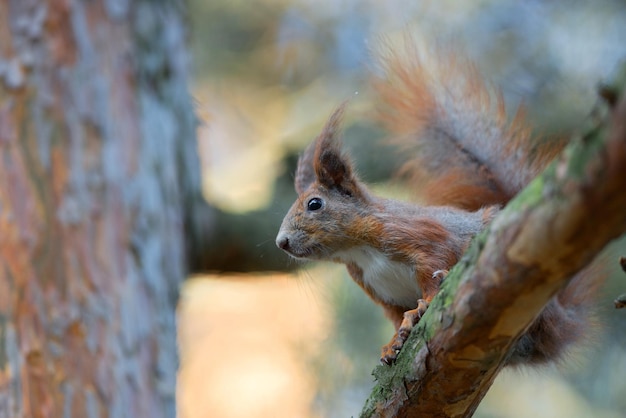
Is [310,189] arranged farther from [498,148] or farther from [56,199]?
[56,199]

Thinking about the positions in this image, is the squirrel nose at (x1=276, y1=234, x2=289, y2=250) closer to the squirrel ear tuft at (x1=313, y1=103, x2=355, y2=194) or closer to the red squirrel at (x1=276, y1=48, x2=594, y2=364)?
the red squirrel at (x1=276, y1=48, x2=594, y2=364)

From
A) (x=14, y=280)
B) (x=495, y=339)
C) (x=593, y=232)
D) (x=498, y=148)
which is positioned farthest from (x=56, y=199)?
(x=593, y=232)

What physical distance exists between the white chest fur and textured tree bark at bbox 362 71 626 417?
1.00ft

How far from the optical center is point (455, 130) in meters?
1.80

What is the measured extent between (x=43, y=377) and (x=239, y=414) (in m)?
1.84

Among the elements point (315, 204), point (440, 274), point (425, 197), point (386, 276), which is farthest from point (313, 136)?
point (440, 274)

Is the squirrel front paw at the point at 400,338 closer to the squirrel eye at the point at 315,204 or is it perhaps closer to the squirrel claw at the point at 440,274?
the squirrel claw at the point at 440,274

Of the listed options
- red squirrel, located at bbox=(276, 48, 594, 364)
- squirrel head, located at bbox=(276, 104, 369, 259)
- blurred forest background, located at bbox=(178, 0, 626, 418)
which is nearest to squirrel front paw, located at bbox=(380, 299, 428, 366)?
red squirrel, located at bbox=(276, 48, 594, 364)

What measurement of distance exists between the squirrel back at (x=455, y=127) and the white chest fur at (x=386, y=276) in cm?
35

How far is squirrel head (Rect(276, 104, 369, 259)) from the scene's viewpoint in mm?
1572

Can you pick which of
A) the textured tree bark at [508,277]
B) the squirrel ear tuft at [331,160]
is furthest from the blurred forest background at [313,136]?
the textured tree bark at [508,277]

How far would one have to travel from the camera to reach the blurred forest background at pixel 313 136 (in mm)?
2412

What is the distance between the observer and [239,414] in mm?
3621

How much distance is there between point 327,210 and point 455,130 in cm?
42
